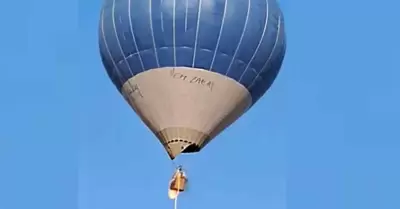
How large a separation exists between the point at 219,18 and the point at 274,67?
1.24m

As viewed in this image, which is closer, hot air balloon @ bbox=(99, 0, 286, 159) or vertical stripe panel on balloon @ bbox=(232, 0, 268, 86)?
hot air balloon @ bbox=(99, 0, 286, 159)

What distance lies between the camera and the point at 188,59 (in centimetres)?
1309

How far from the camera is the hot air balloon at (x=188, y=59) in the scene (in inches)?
512

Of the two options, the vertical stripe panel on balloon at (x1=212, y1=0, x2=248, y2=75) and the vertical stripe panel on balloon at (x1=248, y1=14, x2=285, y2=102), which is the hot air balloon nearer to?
the vertical stripe panel on balloon at (x1=212, y1=0, x2=248, y2=75)

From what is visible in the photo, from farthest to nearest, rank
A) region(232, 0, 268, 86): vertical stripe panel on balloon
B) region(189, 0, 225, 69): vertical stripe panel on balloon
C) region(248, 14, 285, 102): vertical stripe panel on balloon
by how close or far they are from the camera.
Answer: region(248, 14, 285, 102): vertical stripe panel on balloon, region(232, 0, 268, 86): vertical stripe panel on balloon, region(189, 0, 225, 69): vertical stripe panel on balloon

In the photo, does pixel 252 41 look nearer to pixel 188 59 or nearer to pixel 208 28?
pixel 208 28

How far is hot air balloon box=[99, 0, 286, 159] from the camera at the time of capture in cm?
1302

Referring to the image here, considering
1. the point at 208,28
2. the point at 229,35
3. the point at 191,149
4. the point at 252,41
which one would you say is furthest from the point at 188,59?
the point at 191,149

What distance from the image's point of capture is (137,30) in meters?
13.1

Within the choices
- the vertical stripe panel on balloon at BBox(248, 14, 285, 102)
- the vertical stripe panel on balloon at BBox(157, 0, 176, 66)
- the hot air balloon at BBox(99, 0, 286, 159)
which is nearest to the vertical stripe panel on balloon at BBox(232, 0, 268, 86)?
the hot air balloon at BBox(99, 0, 286, 159)

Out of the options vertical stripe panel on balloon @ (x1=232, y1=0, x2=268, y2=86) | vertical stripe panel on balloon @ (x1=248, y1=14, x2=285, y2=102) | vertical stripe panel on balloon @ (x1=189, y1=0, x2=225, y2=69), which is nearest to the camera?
vertical stripe panel on balloon @ (x1=189, y1=0, x2=225, y2=69)

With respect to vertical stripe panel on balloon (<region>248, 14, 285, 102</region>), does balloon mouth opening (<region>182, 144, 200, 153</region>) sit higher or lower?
lower

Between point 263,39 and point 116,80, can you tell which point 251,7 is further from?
point 116,80

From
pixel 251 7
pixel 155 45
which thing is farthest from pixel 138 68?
pixel 251 7
